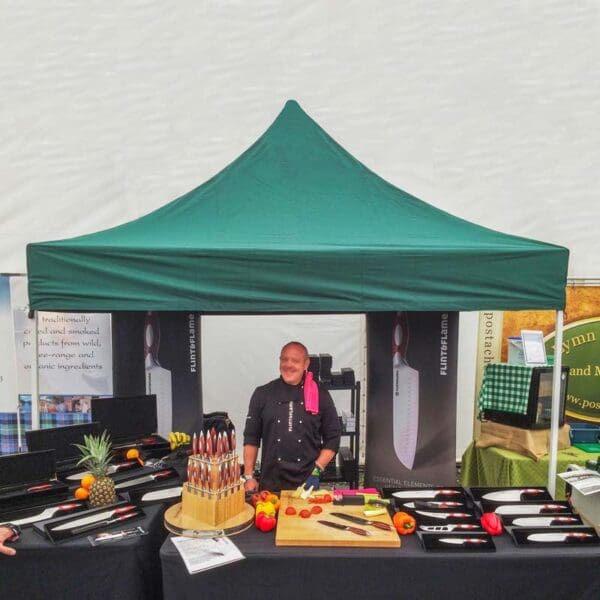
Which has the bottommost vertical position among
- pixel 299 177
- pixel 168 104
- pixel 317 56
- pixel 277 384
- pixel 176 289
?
pixel 277 384

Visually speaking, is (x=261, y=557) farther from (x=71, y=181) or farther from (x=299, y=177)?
(x=71, y=181)

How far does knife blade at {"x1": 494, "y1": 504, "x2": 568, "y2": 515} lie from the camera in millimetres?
2352

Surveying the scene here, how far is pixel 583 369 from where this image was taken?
5.14 m

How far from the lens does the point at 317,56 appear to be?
5.93 metres

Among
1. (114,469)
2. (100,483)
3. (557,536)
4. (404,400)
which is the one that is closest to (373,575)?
(557,536)

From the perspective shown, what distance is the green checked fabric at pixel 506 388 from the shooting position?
12.8 feet

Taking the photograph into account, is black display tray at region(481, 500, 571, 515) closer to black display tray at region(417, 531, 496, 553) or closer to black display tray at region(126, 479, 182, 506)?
black display tray at region(417, 531, 496, 553)

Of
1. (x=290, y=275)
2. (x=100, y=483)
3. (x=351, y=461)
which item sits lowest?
(x=351, y=461)

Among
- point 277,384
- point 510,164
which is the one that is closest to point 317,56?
point 510,164

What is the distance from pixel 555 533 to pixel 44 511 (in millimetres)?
2347

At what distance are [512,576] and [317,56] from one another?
225 inches

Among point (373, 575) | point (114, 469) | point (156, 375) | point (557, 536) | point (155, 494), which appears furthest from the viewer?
point (156, 375)

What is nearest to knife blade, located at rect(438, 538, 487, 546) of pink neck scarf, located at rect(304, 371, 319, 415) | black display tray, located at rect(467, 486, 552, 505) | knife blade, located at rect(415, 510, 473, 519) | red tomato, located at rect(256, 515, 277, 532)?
knife blade, located at rect(415, 510, 473, 519)

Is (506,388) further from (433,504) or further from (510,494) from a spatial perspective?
(433,504)
